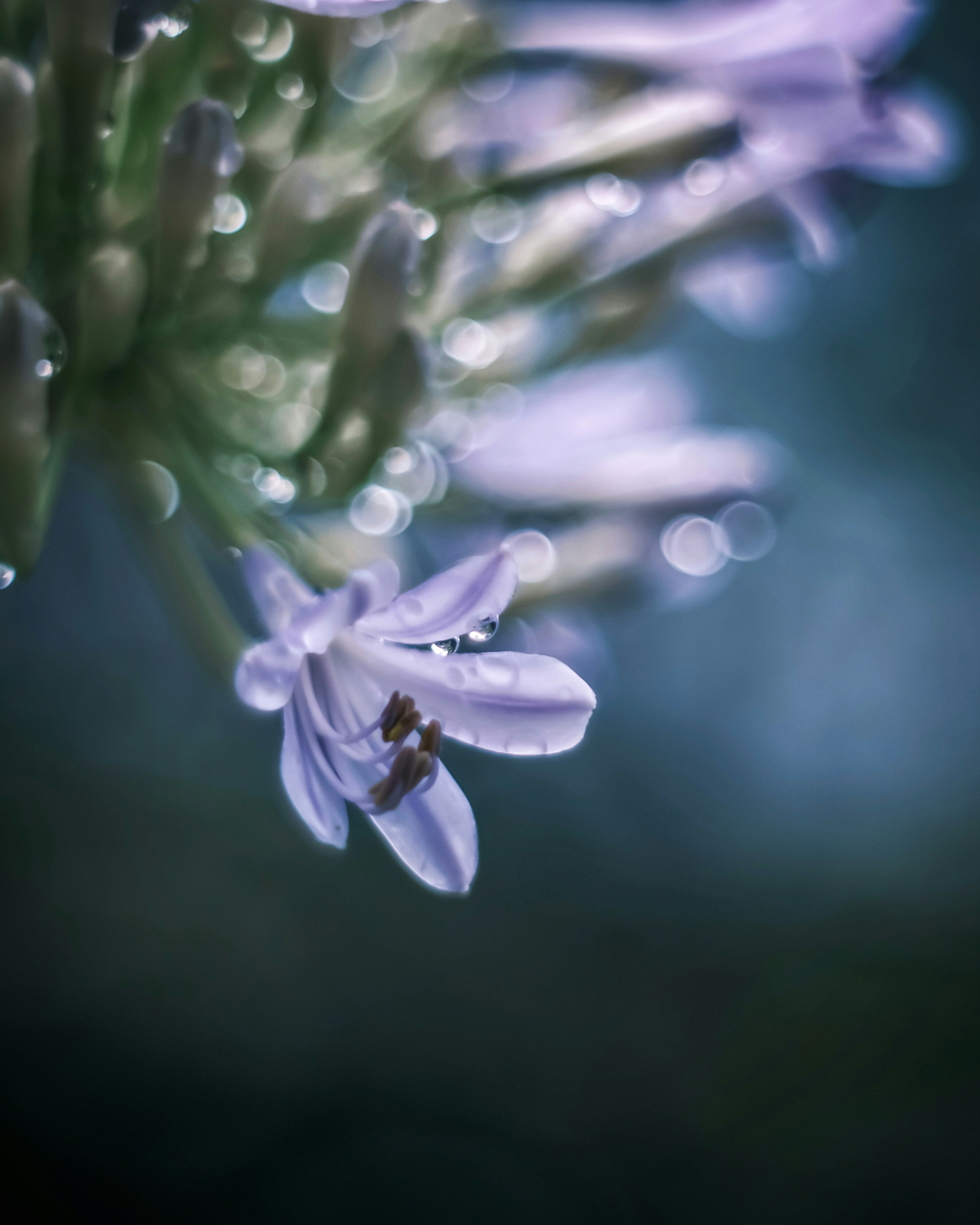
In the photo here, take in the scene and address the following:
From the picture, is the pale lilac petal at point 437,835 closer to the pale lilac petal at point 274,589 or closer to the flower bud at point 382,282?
the pale lilac petal at point 274,589

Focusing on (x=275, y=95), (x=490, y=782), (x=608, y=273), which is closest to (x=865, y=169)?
(x=608, y=273)

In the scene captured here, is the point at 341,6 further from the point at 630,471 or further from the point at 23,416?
the point at 630,471

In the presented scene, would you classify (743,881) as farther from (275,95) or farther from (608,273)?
(275,95)

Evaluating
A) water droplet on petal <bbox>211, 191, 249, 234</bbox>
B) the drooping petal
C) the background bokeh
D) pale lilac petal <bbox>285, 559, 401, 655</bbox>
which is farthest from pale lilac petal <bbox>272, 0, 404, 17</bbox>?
the background bokeh

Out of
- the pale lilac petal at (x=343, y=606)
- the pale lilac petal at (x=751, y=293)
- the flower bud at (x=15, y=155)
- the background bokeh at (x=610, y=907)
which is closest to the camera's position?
the pale lilac petal at (x=343, y=606)

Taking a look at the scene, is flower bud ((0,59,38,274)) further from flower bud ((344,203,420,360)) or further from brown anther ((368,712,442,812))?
brown anther ((368,712,442,812))

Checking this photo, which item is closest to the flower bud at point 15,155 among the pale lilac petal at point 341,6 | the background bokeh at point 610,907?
the pale lilac petal at point 341,6
